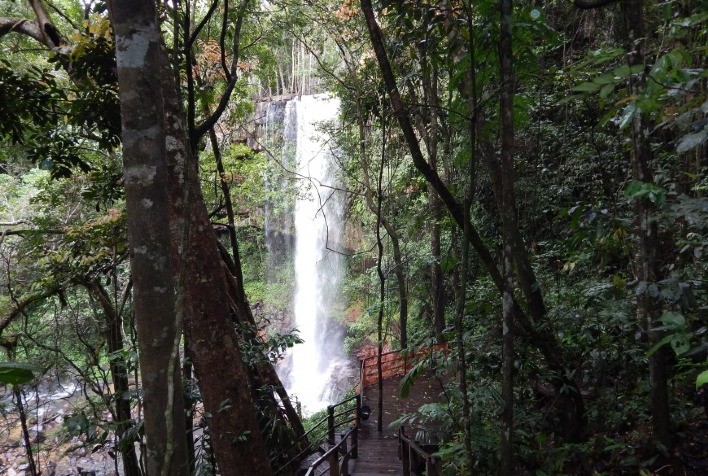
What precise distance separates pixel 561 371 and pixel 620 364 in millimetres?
449

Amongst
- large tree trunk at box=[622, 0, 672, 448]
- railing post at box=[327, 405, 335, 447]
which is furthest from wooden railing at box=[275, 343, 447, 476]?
large tree trunk at box=[622, 0, 672, 448]

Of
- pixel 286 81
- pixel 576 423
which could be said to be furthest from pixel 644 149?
pixel 286 81

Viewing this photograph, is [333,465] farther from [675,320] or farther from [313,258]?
[313,258]

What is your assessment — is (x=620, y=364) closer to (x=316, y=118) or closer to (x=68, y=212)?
(x=68, y=212)

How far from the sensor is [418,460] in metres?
4.82

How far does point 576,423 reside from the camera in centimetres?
386

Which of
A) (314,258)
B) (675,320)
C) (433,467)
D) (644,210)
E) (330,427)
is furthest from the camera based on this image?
(314,258)

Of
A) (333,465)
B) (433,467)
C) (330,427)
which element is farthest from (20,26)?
(330,427)

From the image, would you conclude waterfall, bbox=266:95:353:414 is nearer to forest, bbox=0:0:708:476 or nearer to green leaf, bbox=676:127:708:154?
forest, bbox=0:0:708:476

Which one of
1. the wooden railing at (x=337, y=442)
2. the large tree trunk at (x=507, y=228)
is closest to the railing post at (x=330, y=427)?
the wooden railing at (x=337, y=442)

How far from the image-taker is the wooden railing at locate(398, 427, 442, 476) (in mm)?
3735

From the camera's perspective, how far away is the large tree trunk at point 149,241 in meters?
1.64

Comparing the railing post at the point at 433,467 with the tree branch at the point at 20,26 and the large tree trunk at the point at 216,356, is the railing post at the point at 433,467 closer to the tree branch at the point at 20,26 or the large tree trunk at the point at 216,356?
the large tree trunk at the point at 216,356

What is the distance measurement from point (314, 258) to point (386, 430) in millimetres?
13163
